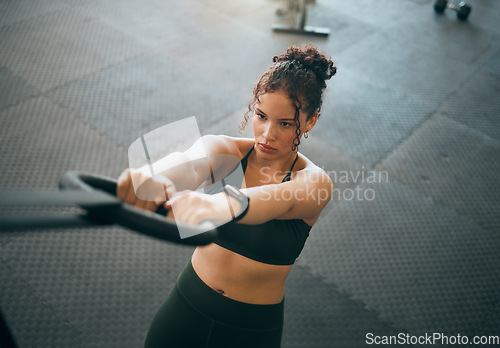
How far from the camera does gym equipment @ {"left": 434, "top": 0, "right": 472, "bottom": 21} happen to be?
4598 millimetres

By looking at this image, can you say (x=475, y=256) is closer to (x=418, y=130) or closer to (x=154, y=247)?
(x=418, y=130)

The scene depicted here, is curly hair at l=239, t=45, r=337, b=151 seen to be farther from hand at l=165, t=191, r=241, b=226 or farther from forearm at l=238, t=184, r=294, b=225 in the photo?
hand at l=165, t=191, r=241, b=226

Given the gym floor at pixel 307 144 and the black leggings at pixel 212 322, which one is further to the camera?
the gym floor at pixel 307 144

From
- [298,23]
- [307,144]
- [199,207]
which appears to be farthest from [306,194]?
[298,23]

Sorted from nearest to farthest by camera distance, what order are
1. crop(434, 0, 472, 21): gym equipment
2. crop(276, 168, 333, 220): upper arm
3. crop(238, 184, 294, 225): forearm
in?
1. crop(238, 184, 294, 225): forearm
2. crop(276, 168, 333, 220): upper arm
3. crop(434, 0, 472, 21): gym equipment

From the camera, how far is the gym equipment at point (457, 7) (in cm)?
460

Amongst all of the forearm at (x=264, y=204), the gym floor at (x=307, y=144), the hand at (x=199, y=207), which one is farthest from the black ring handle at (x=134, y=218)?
the gym floor at (x=307, y=144)

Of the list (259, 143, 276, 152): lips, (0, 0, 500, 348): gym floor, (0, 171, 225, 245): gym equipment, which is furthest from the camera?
(0, 0, 500, 348): gym floor

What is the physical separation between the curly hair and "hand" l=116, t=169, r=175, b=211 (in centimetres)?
59

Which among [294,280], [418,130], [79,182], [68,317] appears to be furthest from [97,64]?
[79,182]

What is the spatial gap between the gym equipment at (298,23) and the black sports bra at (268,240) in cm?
354

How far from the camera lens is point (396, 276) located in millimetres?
2189

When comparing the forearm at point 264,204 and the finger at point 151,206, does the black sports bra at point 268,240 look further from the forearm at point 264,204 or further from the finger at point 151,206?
the finger at point 151,206

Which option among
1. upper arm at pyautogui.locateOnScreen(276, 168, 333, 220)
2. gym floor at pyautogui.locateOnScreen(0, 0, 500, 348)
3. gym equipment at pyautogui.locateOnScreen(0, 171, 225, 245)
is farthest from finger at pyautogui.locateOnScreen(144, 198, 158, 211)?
gym floor at pyautogui.locateOnScreen(0, 0, 500, 348)
